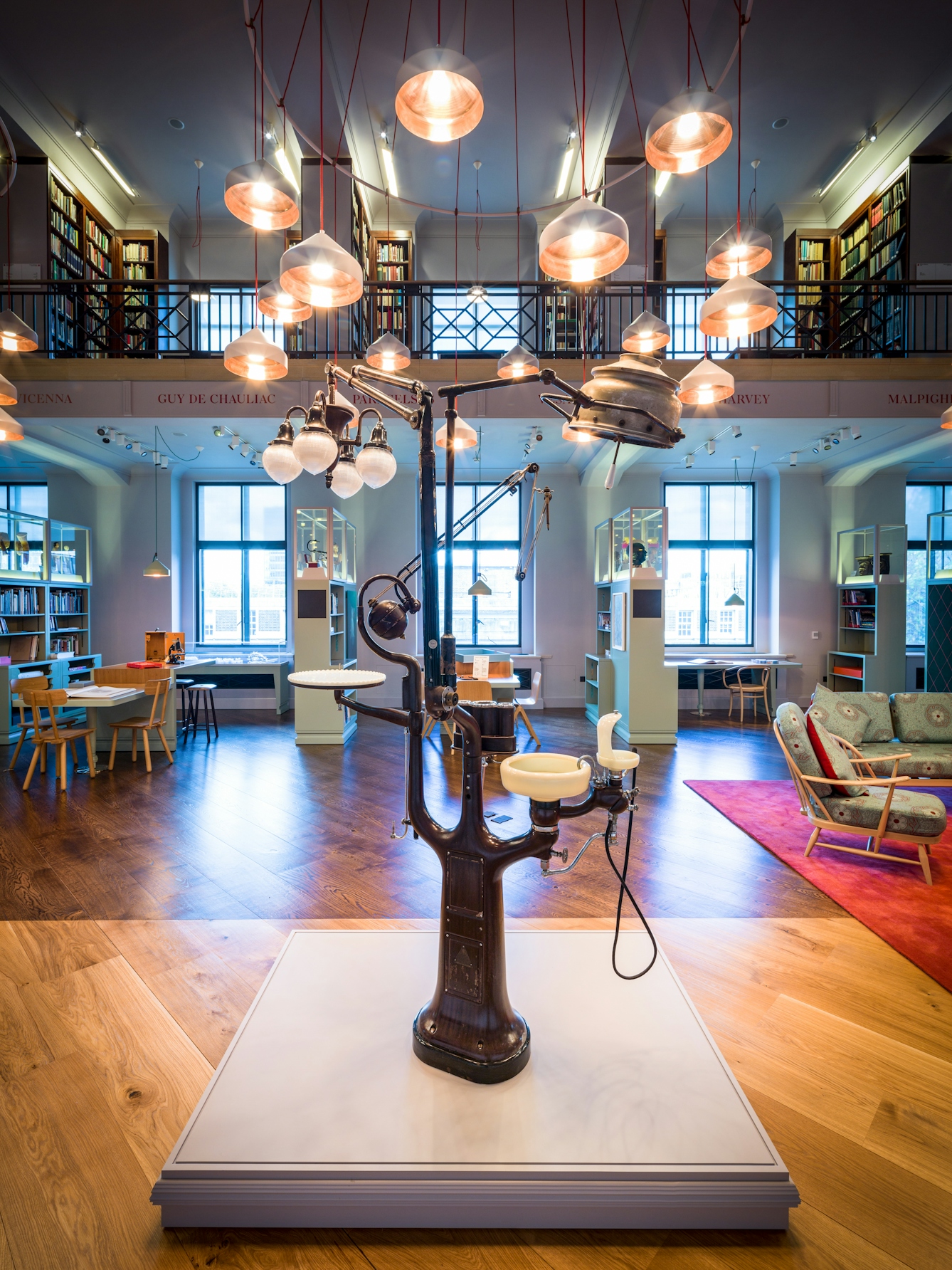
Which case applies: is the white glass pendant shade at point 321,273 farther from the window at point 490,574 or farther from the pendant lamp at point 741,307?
the window at point 490,574

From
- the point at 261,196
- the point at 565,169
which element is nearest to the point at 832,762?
the point at 261,196

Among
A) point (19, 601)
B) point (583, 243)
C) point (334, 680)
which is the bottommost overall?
point (334, 680)

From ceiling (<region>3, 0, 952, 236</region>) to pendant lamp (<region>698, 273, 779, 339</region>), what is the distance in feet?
18.0

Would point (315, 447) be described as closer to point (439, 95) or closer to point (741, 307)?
point (439, 95)

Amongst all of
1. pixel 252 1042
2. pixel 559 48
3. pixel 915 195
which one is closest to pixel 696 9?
pixel 559 48

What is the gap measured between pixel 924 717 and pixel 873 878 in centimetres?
249

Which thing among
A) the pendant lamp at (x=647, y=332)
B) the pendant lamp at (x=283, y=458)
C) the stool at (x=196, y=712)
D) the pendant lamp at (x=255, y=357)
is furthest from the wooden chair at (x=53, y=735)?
the pendant lamp at (x=647, y=332)

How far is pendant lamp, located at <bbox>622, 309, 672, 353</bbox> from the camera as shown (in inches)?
157

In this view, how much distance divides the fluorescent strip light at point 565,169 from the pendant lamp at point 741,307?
6.79m

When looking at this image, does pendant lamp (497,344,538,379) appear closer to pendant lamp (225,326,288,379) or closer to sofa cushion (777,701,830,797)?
pendant lamp (225,326,288,379)

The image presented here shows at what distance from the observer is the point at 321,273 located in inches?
83.8

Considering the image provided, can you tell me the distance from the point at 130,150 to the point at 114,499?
16.3ft

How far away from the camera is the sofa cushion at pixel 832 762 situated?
13.1ft

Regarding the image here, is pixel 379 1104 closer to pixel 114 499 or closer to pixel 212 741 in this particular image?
pixel 212 741
